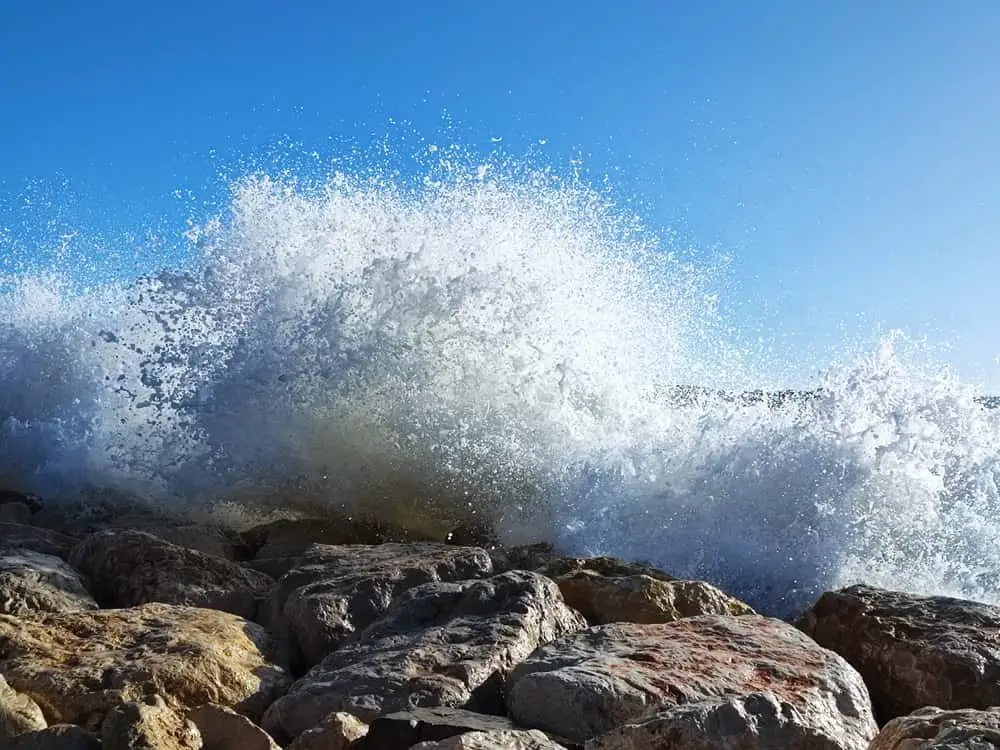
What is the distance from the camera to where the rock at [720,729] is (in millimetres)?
2268

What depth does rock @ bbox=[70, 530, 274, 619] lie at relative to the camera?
3.89 meters

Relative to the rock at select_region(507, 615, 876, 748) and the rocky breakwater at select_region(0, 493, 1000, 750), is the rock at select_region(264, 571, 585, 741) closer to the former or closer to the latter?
the rocky breakwater at select_region(0, 493, 1000, 750)

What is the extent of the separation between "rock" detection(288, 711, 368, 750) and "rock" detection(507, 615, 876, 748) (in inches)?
16.1

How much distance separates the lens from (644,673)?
2832mm

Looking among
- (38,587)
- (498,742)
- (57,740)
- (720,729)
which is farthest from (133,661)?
(720,729)

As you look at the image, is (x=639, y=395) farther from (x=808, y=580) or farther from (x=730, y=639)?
(x=730, y=639)

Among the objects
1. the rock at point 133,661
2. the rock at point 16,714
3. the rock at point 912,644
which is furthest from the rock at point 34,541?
the rock at point 912,644

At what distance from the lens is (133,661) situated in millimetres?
3064

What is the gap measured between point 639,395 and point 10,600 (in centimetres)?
491

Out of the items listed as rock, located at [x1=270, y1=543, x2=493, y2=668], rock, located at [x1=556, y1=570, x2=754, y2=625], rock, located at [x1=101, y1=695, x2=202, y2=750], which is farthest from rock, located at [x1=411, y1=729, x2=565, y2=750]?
rock, located at [x1=556, y1=570, x2=754, y2=625]

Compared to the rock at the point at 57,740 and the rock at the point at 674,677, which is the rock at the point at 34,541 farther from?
the rock at the point at 674,677

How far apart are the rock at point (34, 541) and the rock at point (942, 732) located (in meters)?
3.22

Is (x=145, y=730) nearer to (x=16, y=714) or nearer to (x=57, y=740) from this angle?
(x=57, y=740)

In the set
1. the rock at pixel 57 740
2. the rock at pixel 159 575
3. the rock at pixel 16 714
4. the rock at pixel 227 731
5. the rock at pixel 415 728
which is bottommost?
the rock at pixel 57 740
